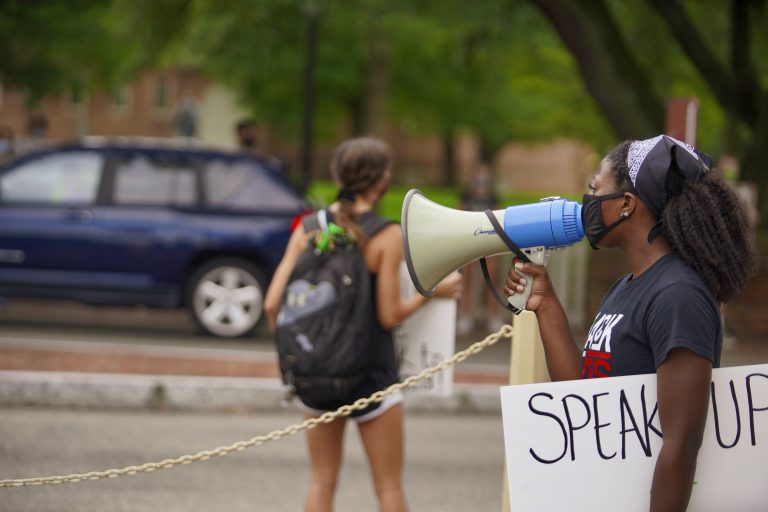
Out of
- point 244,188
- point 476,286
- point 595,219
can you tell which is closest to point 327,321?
point 595,219

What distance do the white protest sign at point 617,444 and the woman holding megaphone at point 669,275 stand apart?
7 cm

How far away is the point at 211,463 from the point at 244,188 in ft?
17.7

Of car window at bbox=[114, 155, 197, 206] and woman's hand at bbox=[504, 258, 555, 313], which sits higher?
car window at bbox=[114, 155, 197, 206]

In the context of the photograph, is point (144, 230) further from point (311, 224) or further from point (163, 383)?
point (311, 224)

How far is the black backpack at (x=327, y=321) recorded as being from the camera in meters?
4.08

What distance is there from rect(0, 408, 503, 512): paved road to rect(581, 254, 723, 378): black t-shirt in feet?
12.6

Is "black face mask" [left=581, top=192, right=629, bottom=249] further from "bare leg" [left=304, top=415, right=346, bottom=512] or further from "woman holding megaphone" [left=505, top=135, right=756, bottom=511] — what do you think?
"bare leg" [left=304, top=415, right=346, bottom=512]

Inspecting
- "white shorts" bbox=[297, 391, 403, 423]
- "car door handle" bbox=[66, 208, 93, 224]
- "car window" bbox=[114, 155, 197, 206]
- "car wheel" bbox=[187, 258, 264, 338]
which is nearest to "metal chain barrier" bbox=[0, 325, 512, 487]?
"white shorts" bbox=[297, 391, 403, 423]

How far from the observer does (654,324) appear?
254 cm

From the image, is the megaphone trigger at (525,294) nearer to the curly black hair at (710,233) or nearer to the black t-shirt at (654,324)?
the black t-shirt at (654,324)

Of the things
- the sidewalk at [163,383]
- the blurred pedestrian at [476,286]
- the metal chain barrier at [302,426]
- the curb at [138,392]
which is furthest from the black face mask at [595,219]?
the blurred pedestrian at [476,286]

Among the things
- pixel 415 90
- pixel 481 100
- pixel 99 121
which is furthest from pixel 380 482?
pixel 99 121

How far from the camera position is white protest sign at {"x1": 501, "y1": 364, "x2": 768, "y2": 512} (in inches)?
103

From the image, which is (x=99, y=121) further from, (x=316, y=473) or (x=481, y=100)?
(x=316, y=473)
